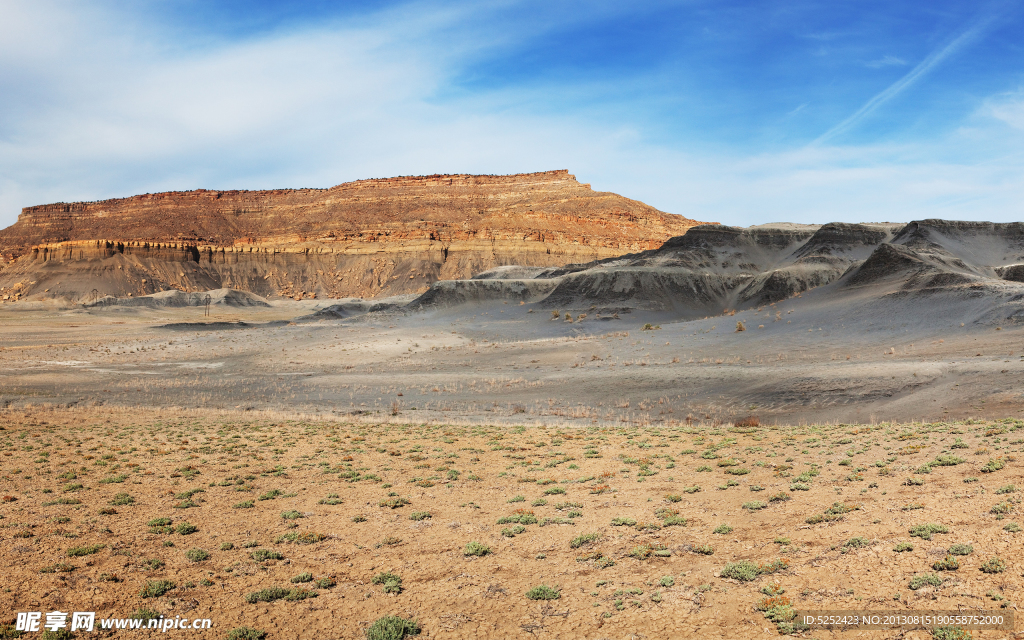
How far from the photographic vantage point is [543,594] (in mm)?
7984

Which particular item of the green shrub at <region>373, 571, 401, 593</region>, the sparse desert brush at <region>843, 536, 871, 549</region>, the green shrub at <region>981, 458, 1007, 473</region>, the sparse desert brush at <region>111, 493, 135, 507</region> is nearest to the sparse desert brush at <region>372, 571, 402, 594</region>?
the green shrub at <region>373, 571, 401, 593</region>

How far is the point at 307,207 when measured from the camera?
158 meters

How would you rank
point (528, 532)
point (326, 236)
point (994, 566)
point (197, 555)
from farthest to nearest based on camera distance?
point (326, 236) → point (528, 532) → point (197, 555) → point (994, 566)

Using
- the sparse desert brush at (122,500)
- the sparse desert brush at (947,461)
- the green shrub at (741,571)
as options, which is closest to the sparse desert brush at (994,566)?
the green shrub at (741,571)

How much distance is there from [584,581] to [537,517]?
308 cm

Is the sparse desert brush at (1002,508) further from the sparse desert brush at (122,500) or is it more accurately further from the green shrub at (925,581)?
the sparse desert brush at (122,500)

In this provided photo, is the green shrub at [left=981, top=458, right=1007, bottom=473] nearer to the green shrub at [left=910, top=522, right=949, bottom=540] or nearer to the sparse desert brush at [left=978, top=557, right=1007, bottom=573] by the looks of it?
the green shrub at [left=910, top=522, right=949, bottom=540]

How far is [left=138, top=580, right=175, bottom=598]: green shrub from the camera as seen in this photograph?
26.7ft

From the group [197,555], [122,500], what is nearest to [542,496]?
[197,555]

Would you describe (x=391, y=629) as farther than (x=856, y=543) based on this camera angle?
No

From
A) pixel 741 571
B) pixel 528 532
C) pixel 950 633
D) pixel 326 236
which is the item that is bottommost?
pixel 528 532

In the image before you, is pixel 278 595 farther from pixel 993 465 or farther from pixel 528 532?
pixel 993 465

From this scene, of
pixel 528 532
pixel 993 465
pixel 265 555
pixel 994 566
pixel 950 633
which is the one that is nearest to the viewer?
pixel 950 633

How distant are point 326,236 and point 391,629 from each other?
14624 cm
